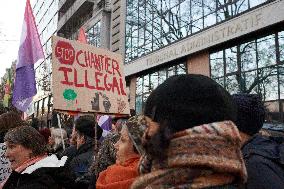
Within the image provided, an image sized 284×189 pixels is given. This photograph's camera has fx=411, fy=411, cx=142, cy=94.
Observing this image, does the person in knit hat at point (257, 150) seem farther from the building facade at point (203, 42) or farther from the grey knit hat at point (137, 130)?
the building facade at point (203, 42)

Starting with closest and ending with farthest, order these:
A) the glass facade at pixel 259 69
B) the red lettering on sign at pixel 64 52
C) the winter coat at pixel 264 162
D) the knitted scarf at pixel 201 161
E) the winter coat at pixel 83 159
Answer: the knitted scarf at pixel 201 161, the winter coat at pixel 264 162, the winter coat at pixel 83 159, the red lettering on sign at pixel 64 52, the glass facade at pixel 259 69

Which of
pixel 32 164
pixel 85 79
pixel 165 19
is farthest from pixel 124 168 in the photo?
pixel 165 19

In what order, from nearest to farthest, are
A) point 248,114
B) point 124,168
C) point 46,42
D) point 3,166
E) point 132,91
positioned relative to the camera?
point 124,168 → point 248,114 → point 3,166 → point 132,91 → point 46,42

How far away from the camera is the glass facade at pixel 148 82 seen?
15719 millimetres

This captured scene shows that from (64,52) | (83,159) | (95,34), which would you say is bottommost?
(83,159)

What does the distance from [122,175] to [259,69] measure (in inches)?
387

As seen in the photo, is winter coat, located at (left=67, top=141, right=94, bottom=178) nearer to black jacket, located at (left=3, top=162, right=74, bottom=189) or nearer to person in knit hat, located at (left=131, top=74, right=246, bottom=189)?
black jacket, located at (left=3, top=162, right=74, bottom=189)

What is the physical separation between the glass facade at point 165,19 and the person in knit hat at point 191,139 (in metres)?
10.5

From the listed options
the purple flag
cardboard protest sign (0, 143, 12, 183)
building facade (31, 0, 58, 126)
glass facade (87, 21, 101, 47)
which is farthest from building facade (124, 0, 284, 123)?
building facade (31, 0, 58, 126)

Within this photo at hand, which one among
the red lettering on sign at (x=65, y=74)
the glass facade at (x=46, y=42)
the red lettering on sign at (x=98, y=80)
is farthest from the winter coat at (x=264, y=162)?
the glass facade at (x=46, y=42)

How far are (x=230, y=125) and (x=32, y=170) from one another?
72.7 inches

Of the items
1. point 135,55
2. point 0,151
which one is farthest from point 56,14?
point 0,151

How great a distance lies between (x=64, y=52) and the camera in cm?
477

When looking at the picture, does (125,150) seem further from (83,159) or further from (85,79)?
(85,79)
